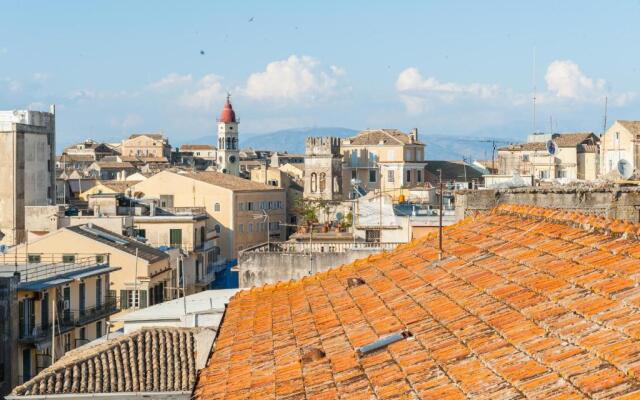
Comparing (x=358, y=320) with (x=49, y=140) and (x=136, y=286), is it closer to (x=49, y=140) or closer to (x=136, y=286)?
(x=136, y=286)

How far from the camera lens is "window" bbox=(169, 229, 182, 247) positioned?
61094 millimetres

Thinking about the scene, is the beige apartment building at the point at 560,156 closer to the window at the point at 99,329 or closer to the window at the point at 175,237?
the window at the point at 175,237

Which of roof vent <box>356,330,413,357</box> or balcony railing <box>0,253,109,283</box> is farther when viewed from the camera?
balcony railing <box>0,253,109,283</box>

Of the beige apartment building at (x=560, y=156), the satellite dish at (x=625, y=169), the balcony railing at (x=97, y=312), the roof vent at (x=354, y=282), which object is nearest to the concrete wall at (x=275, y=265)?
the balcony railing at (x=97, y=312)

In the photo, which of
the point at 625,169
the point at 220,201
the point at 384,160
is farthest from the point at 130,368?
the point at 384,160

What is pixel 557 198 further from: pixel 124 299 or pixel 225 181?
pixel 225 181

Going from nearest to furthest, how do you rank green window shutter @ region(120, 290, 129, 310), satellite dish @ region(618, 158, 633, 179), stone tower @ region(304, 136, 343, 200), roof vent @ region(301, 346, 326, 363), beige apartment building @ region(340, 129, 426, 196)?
roof vent @ region(301, 346, 326, 363), satellite dish @ region(618, 158, 633, 179), green window shutter @ region(120, 290, 129, 310), stone tower @ region(304, 136, 343, 200), beige apartment building @ region(340, 129, 426, 196)

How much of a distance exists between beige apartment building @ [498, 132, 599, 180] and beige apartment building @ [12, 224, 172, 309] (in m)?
39.2

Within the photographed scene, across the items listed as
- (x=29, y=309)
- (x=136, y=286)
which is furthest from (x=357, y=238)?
(x=29, y=309)

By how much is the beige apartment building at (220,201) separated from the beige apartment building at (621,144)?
2376 centimetres

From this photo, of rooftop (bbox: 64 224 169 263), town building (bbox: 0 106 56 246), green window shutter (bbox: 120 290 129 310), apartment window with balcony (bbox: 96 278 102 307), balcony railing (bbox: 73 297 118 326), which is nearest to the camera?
balcony railing (bbox: 73 297 118 326)

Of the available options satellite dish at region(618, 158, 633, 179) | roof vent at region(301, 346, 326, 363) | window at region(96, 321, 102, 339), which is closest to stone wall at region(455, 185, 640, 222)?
roof vent at region(301, 346, 326, 363)

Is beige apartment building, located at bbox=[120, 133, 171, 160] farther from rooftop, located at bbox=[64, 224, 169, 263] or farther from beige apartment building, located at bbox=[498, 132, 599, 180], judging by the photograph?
rooftop, located at bbox=[64, 224, 169, 263]

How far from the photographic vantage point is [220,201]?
77.0 m
